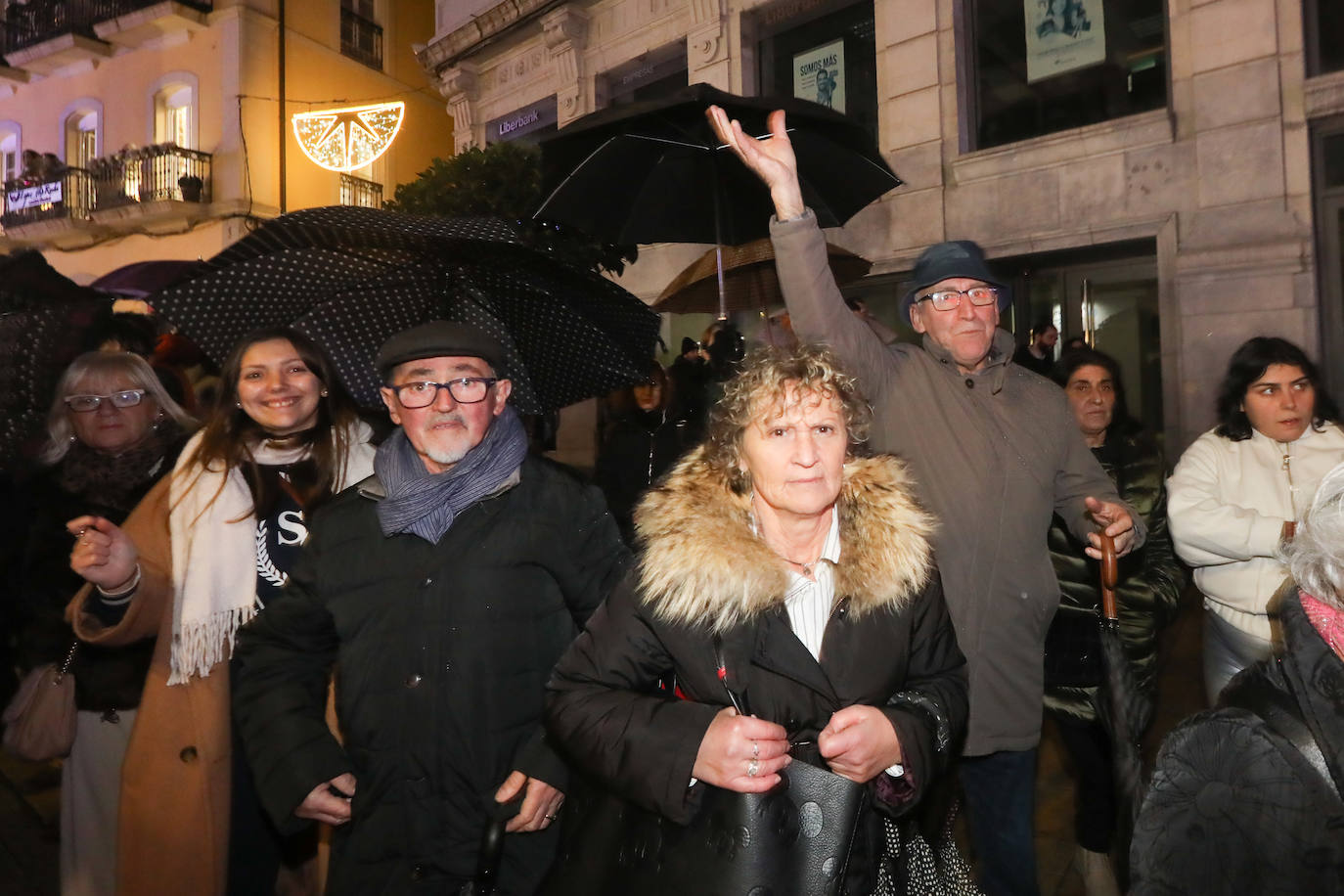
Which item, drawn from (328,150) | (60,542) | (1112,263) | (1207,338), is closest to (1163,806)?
(60,542)

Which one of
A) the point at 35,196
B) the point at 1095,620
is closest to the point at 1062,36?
the point at 1095,620

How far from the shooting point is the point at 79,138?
23453 millimetres

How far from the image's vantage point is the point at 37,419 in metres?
3.60

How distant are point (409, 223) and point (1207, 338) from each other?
790 centimetres

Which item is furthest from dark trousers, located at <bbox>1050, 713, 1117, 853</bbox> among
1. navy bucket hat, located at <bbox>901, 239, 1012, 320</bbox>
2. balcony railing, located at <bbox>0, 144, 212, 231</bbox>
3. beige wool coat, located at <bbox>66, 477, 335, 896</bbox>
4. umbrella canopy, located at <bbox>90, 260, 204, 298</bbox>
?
balcony railing, located at <bbox>0, 144, 212, 231</bbox>

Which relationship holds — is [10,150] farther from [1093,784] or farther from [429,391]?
[1093,784]

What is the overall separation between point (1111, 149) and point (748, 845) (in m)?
8.93

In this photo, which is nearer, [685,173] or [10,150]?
[685,173]

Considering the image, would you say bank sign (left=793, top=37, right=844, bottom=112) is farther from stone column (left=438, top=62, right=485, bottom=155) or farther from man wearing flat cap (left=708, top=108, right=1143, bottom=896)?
man wearing flat cap (left=708, top=108, right=1143, bottom=896)

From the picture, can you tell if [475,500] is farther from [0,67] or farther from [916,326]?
[0,67]

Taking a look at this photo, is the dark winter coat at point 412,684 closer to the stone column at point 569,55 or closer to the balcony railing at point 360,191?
the stone column at point 569,55

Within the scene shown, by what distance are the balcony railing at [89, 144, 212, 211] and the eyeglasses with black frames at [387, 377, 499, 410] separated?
67.7 feet

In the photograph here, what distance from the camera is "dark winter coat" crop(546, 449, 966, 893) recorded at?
6.15ft

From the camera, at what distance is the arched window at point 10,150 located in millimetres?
24938
